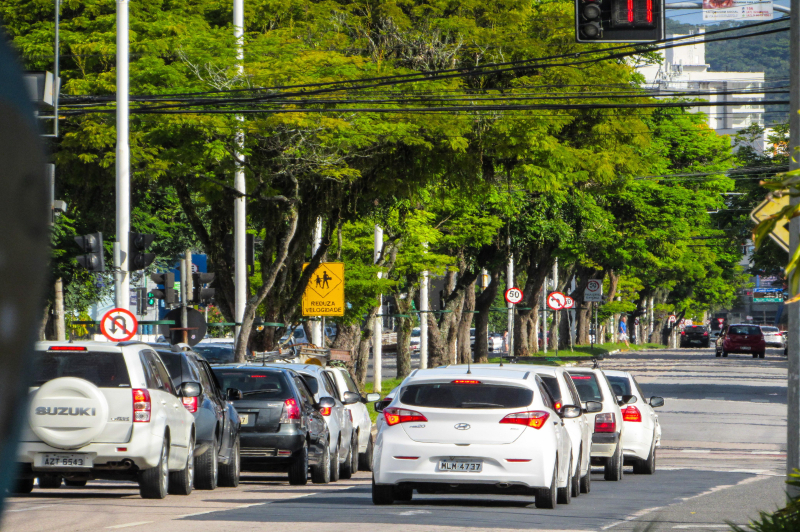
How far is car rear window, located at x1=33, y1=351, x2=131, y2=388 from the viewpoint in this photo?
12.9 metres

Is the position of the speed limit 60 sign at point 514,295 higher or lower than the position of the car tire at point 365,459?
higher

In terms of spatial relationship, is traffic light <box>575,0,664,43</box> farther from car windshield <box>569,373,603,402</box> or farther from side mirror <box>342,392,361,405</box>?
side mirror <box>342,392,361,405</box>

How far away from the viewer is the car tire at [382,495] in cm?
1305

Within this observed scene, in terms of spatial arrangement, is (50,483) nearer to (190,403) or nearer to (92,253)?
(190,403)

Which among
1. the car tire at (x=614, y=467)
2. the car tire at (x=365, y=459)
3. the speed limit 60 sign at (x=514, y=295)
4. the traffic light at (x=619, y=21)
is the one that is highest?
the traffic light at (x=619, y=21)

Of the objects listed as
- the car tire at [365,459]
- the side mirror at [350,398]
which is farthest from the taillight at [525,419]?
the car tire at [365,459]

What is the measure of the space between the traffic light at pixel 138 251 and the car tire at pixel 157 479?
8706 millimetres

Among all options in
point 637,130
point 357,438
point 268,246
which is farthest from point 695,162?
point 357,438

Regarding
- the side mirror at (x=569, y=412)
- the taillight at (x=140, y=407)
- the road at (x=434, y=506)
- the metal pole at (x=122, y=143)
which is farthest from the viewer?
the metal pole at (x=122, y=143)

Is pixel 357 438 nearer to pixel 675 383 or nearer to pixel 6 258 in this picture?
pixel 6 258

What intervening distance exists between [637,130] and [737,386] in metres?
13.9

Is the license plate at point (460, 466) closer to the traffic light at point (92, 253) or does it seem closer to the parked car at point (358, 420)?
the parked car at point (358, 420)

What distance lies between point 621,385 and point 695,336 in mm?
91017

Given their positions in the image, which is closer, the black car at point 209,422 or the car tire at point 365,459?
the black car at point 209,422
